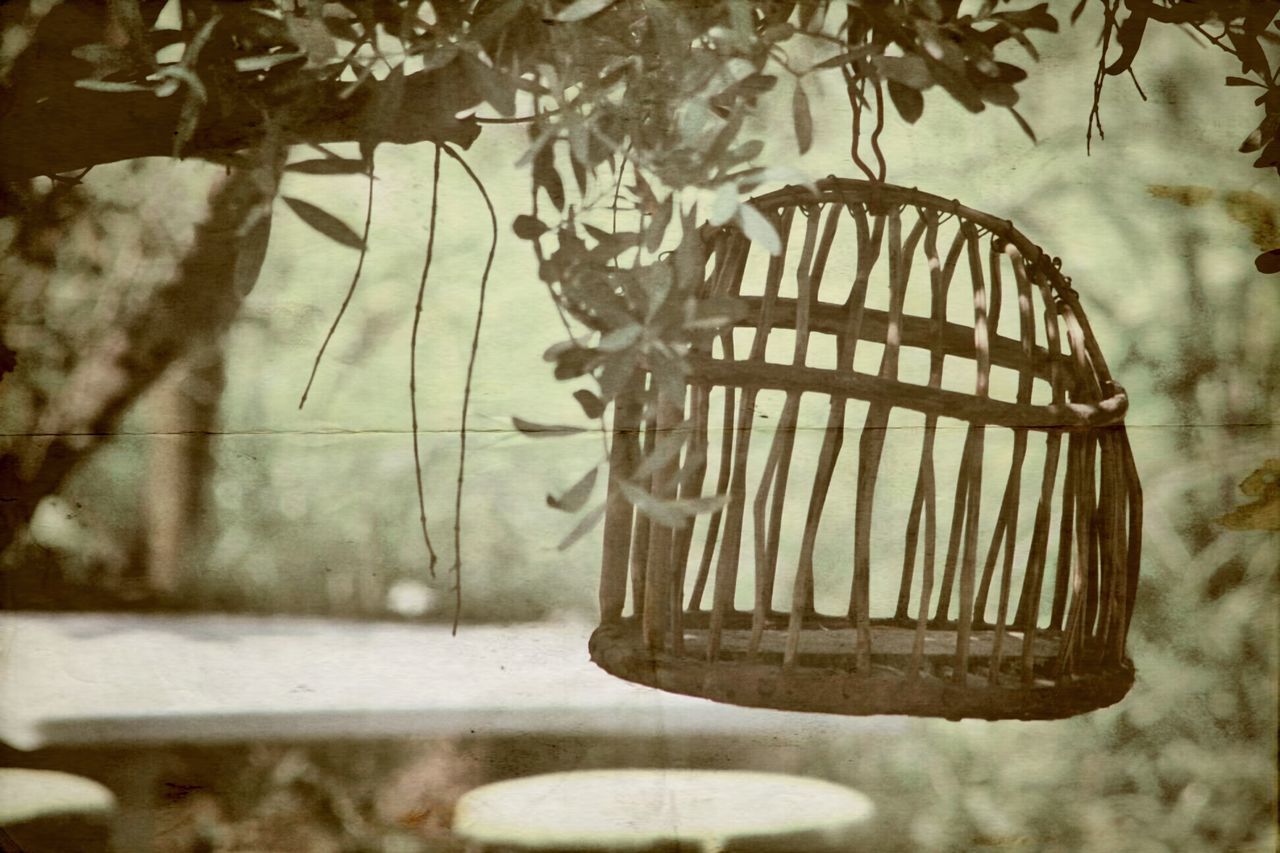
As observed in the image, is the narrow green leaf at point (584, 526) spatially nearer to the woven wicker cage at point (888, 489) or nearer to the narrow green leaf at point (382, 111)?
the woven wicker cage at point (888, 489)

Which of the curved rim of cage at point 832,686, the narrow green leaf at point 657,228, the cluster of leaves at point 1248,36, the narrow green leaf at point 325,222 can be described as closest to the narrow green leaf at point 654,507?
the curved rim of cage at point 832,686

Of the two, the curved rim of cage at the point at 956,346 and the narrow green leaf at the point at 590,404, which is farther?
the narrow green leaf at the point at 590,404

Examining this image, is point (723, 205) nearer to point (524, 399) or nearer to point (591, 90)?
point (591, 90)

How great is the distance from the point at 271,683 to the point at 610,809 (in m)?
0.49

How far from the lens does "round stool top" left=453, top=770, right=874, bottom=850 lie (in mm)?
1393

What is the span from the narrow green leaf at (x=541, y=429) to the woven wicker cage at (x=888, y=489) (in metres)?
0.07

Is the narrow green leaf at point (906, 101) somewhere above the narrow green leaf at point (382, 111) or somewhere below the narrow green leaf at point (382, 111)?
above

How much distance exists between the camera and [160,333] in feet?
4.50

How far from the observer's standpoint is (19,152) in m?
1.38

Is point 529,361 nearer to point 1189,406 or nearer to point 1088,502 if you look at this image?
point 1088,502

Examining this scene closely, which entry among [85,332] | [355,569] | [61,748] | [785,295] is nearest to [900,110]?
[785,295]

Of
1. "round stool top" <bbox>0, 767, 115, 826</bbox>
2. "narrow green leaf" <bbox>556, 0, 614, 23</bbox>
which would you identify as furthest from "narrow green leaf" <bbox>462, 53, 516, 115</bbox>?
"round stool top" <bbox>0, 767, 115, 826</bbox>

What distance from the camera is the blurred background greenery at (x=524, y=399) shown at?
1370 millimetres


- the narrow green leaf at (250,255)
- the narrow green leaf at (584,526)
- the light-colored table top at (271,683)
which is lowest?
the light-colored table top at (271,683)
